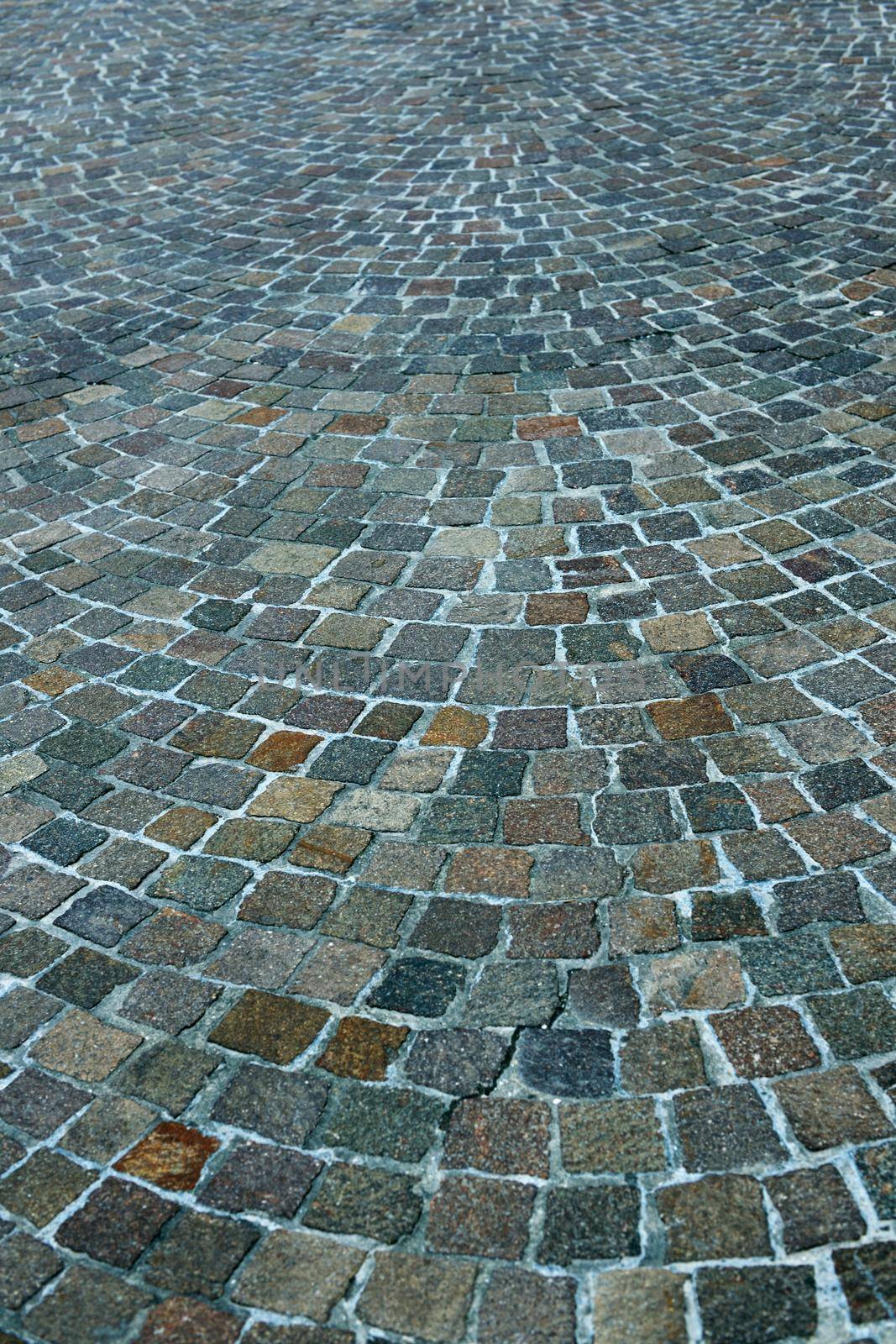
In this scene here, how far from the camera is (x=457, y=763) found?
335 centimetres

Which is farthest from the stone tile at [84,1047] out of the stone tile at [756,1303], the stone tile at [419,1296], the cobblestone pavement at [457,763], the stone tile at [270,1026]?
the stone tile at [756,1303]

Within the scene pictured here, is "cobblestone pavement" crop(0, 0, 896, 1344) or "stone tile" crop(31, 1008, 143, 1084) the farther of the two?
"stone tile" crop(31, 1008, 143, 1084)

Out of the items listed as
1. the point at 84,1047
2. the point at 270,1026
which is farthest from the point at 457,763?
the point at 84,1047

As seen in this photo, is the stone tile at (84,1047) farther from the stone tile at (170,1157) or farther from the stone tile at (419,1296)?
the stone tile at (419,1296)

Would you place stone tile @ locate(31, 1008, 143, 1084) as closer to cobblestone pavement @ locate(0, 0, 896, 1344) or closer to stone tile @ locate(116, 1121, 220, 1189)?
cobblestone pavement @ locate(0, 0, 896, 1344)

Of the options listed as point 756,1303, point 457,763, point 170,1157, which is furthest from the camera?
point 457,763

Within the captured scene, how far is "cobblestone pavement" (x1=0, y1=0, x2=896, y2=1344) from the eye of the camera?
2.20 meters

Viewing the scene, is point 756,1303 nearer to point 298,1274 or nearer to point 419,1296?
point 419,1296

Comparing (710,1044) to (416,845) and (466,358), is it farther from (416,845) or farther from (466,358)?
(466,358)

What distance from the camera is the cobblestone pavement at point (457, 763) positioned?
2.20 m

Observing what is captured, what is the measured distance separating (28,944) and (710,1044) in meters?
1.84

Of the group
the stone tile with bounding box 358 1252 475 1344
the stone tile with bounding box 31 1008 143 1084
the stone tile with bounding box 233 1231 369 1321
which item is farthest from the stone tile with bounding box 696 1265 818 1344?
the stone tile with bounding box 31 1008 143 1084

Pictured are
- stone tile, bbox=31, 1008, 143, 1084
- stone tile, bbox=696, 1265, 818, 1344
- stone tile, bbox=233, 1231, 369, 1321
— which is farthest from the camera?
stone tile, bbox=31, 1008, 143, 1084

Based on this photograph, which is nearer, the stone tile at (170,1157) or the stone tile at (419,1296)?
the stone tile at (419,1296)
